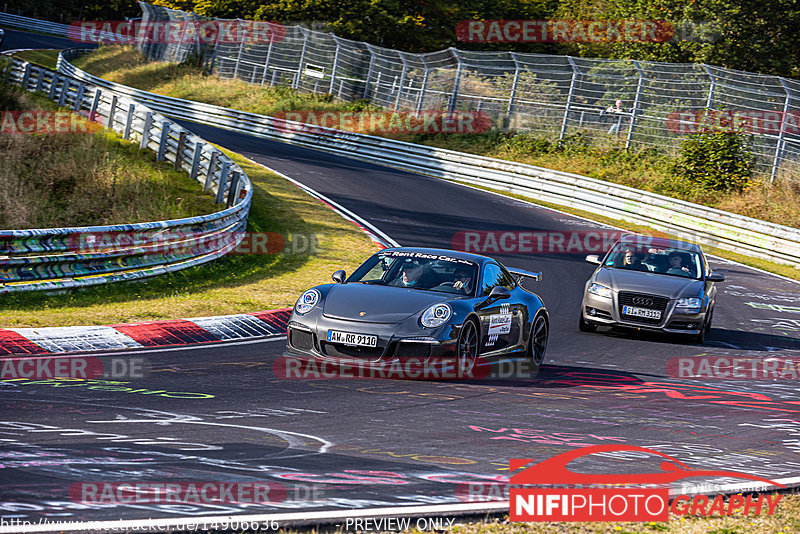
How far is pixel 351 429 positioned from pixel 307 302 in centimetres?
292

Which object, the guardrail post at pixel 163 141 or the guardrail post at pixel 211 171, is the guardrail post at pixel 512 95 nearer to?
the guardrail post at pixel 163 141

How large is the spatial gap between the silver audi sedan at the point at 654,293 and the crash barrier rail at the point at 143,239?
6.69 meters

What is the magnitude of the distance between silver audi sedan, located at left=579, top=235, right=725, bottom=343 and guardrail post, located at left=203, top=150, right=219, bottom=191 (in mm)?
9300

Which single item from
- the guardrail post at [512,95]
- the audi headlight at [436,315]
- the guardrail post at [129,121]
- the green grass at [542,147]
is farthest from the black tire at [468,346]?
the guardrail post at [512,95]

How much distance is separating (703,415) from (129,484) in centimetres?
558

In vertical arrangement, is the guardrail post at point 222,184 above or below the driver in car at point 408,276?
below

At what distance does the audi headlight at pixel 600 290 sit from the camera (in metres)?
14.2

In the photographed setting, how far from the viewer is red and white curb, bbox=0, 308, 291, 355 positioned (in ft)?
32.7

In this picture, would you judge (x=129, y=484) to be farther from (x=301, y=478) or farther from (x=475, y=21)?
(x=475, y=21)

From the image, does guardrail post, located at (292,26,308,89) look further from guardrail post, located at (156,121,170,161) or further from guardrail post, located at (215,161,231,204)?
guardrail post, located at (215,161,231,204)

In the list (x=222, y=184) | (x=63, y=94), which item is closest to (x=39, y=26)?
(x=63, y=94)

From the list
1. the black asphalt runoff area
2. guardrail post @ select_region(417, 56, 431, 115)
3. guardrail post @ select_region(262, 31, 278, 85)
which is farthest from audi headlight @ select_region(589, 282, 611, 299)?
guardrail post @ select_region(262, 31, 278, 85)

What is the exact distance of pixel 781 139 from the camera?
27938 mm

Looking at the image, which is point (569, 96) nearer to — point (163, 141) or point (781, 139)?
point (781, 139)
